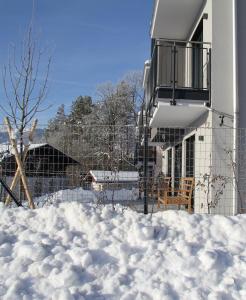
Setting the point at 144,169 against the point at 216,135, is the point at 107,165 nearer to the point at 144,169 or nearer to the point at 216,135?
the point at 144,169

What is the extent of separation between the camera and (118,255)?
3.90 m

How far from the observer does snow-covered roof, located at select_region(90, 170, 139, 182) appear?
6735 millimetres

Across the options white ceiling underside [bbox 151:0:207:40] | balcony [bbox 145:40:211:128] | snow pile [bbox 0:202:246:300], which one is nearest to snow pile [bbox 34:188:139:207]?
snow pile [bbox 0:202:246:300]

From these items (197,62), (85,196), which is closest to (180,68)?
(197,62)

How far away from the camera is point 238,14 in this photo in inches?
306

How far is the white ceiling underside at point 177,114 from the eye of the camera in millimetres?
8047

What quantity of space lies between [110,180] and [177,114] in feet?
9.66

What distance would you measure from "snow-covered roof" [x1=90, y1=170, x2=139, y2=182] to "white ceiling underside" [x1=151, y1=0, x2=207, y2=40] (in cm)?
437

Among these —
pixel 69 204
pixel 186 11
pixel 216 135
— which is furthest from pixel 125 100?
pixel 69 204

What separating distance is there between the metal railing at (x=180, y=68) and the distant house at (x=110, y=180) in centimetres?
201

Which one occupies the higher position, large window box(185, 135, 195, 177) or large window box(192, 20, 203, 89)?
large window box(192, 20, 203, 89)

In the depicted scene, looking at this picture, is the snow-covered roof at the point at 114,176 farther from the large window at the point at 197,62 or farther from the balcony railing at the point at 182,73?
the large window at the point at 197,62

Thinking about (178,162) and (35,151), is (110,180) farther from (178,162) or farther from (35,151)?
(178,162)

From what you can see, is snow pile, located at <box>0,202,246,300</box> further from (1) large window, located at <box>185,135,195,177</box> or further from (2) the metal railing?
(1) large window, located at <box>185,135,195,177</box>
